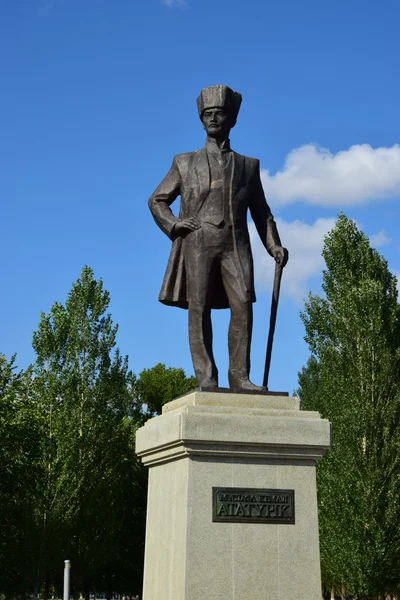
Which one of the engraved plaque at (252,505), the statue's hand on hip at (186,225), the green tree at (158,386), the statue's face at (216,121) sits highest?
the green tree at (158,386)

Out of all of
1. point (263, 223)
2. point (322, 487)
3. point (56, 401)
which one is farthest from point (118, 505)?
point (263, 223)

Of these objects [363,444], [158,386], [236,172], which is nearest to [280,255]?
[236,172]

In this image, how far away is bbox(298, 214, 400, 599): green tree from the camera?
21.4 m

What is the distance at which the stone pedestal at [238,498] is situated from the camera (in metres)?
6.49

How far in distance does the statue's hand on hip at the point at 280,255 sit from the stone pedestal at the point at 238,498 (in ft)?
4.46

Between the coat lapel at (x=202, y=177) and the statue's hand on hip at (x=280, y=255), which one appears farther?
the statue's hand on hip at (x=280, y=255)

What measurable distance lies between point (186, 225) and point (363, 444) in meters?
15.7

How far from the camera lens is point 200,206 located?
25.1 ft

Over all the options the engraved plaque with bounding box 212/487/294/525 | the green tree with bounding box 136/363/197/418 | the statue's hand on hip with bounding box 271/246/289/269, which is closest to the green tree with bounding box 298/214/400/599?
the statue's hand on hip with bounding box 271/246/289/269

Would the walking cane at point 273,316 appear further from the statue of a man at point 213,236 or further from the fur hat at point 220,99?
the fur hat at point 220,99

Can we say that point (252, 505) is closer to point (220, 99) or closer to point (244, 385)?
point (244, 385)

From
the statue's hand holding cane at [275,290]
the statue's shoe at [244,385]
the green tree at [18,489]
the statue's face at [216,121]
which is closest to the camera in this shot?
the statue's shoe at [244,385]

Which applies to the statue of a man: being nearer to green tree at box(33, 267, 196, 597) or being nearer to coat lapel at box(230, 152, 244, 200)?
coat lapel at box(230, 152, 244, 200)

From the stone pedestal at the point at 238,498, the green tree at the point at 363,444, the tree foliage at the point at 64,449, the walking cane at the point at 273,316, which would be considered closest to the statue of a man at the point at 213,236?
the walking cane at the point at 273,316
